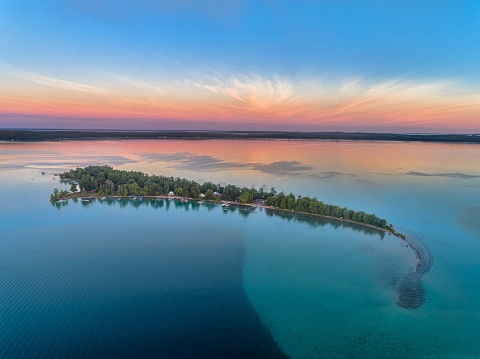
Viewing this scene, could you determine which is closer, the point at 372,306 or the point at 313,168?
the point at 372,306

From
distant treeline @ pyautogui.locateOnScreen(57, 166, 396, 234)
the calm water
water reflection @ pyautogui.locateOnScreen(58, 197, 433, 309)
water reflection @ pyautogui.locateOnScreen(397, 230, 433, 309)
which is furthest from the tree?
water reflection @ pyautogui.locateOnScreen(397, 230, 433, 309)

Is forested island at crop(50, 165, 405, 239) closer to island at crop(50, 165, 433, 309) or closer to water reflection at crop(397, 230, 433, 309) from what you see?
island at crop(50, 165, 433, 309)

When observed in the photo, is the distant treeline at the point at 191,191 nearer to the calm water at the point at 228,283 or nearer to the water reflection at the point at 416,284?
the calm water at the point at 228,283

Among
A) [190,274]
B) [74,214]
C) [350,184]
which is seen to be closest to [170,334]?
[190,274]

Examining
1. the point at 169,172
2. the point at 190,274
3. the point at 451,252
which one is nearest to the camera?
the point at 190,274

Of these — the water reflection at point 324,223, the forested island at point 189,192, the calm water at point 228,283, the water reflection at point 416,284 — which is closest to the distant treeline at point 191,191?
the forested island at point 189,192

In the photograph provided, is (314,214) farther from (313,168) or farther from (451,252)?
(313,168)
